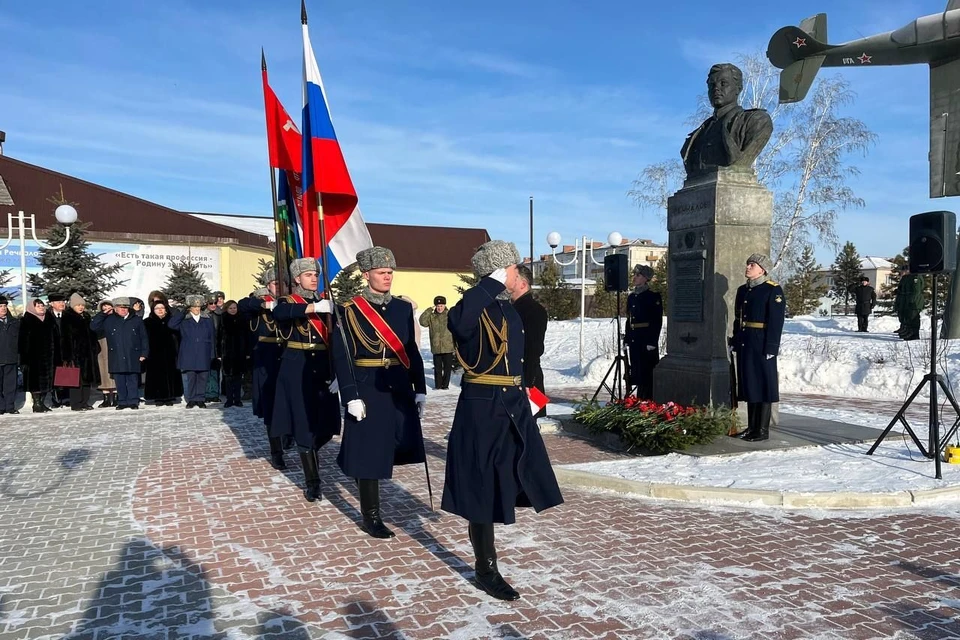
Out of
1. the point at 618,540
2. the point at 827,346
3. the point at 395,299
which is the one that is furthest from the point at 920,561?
the point at 827,346

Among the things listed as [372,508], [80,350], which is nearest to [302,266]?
[372,508]

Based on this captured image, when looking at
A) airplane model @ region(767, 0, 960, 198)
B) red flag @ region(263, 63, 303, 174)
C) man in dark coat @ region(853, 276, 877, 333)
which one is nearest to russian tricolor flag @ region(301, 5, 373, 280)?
red flag @ region(263, 63, 303, 174)

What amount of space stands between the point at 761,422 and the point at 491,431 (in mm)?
4682

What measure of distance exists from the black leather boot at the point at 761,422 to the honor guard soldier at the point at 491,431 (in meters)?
4.33

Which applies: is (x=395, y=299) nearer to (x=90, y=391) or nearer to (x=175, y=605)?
(x=175, y=605)

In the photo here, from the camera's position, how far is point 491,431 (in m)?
3.80

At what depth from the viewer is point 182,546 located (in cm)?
472

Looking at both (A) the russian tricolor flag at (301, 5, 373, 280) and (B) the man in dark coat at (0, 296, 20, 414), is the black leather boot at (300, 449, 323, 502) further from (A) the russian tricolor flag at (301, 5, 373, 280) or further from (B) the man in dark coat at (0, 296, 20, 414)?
(B) the man in dark coat at (0, 296, 20, 414)

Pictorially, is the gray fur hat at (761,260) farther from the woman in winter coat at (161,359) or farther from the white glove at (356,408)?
the woman in winter coat at (161,359)

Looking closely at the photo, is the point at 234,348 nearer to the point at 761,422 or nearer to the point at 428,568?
the point at 428,568

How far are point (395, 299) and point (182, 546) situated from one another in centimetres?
229

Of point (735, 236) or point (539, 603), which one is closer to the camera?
point (539, 603)

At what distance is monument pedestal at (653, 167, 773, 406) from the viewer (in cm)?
777

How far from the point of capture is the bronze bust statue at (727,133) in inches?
305
